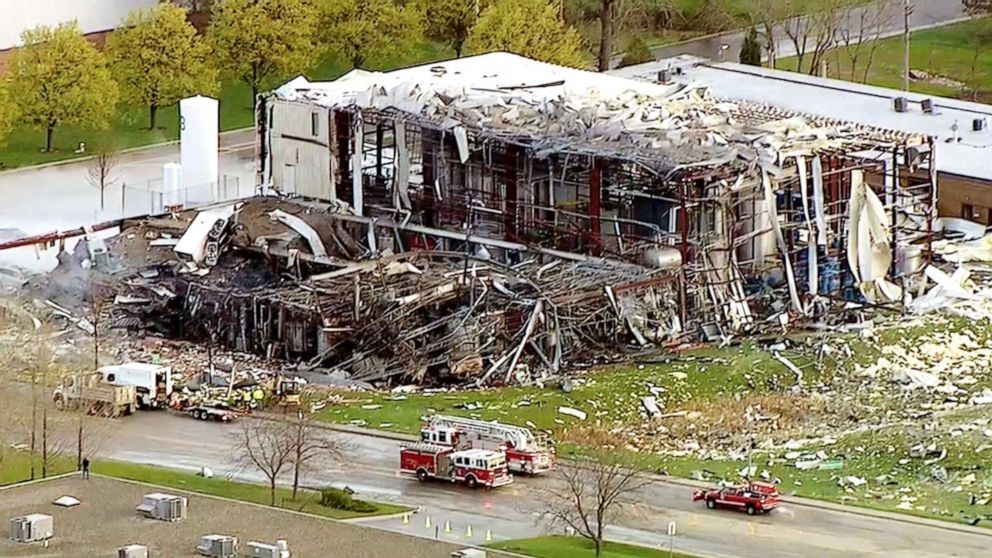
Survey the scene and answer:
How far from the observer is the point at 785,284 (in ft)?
204

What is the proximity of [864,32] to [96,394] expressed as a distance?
4369cm

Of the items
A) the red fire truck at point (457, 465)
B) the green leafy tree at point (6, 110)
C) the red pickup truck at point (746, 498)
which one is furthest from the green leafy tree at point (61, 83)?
the red pickup truck at point (746, 498)

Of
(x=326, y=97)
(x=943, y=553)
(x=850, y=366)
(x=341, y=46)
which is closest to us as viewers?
(x=943, y=553)

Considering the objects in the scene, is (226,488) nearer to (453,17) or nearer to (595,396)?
(595,396)

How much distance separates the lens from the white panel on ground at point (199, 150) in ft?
225

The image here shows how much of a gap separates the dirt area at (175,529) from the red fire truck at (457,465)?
30.3 feet

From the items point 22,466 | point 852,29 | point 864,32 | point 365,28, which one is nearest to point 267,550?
point 22,466

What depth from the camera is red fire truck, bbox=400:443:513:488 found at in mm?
49719

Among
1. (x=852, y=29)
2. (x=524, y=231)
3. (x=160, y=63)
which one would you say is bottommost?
(x=524, y=231)

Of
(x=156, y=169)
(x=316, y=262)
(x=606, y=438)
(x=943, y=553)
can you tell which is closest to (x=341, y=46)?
(x=156, y=169)

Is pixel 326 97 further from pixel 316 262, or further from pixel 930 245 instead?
pixel 930 245

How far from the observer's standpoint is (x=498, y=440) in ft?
167

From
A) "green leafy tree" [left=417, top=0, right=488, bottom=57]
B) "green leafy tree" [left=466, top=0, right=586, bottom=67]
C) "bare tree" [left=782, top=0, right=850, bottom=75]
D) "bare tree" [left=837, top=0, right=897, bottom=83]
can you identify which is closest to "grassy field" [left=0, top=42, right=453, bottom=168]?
"green leafy tree" [left=417, top=0, right=488, bottom=57]

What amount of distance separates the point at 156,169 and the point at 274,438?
2750 centimetres
